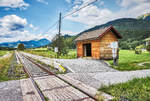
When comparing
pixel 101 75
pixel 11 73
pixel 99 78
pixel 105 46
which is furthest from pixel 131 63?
pixel 11 73

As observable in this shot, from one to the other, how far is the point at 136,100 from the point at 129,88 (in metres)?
1.09

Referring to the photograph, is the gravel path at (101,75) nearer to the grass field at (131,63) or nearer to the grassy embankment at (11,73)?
the grass field at (131,63)

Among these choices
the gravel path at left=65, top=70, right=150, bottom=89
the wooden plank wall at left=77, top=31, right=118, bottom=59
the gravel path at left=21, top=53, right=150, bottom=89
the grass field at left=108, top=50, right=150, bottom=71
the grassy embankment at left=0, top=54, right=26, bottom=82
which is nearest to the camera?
the gravel path at left=65, top=70, right=150, bottom=89

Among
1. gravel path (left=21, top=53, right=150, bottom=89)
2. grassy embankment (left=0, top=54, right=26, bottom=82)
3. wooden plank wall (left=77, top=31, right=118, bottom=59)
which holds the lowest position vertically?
gravel path (left=21, top=53, right=150, bottom=89)

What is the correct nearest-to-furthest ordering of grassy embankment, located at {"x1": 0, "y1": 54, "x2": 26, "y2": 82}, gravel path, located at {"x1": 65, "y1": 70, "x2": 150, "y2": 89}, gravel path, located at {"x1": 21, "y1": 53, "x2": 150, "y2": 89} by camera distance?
gravel path, located at {"x1": 65, "y1": 70, "x2": 150, "y2": 89} → gravel path, located at {"x1": 21, "y1": 53, "x2": 150, "y2": 89} → grassy embankment, located at {"x1": 0, "y1": 54, "x2": 26, "y2": 82}

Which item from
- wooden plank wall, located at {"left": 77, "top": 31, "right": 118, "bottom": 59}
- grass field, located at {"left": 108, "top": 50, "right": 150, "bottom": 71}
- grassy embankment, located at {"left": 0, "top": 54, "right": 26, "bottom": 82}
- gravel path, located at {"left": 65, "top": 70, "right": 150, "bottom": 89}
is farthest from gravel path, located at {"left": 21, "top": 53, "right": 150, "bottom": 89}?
wooden plank wall, located at {"left": 77, "top": 31, "right": 118, "bottom": 59}

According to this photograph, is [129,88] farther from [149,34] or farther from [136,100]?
[149,34]

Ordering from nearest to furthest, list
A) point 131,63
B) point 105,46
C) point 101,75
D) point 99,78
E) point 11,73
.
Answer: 1. point 99,78
2. point 101,75
3. point 11,73
4. point 131,63
5. point 105,46

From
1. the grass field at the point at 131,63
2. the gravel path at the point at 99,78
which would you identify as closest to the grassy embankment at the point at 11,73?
the gravel path at the point at 99,78

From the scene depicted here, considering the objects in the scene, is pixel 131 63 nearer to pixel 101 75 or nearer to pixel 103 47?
pixel 103 47

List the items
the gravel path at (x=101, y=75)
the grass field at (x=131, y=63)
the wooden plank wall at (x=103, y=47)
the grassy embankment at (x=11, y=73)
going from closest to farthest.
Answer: the gravel path at (x=101, y=75), the grassy embankment at (x=11, y=73), the grass field at (x=131, y=63), the wooden plank wall at (x=103, y=47)

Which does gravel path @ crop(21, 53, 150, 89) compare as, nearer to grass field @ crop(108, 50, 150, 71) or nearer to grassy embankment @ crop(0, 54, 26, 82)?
grass field @ crop(108, 50, 150, 71)

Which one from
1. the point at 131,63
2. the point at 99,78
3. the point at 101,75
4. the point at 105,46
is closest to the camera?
the point at 99,78

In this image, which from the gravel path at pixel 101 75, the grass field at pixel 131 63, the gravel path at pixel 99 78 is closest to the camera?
the gravel path at pixel 99 78
